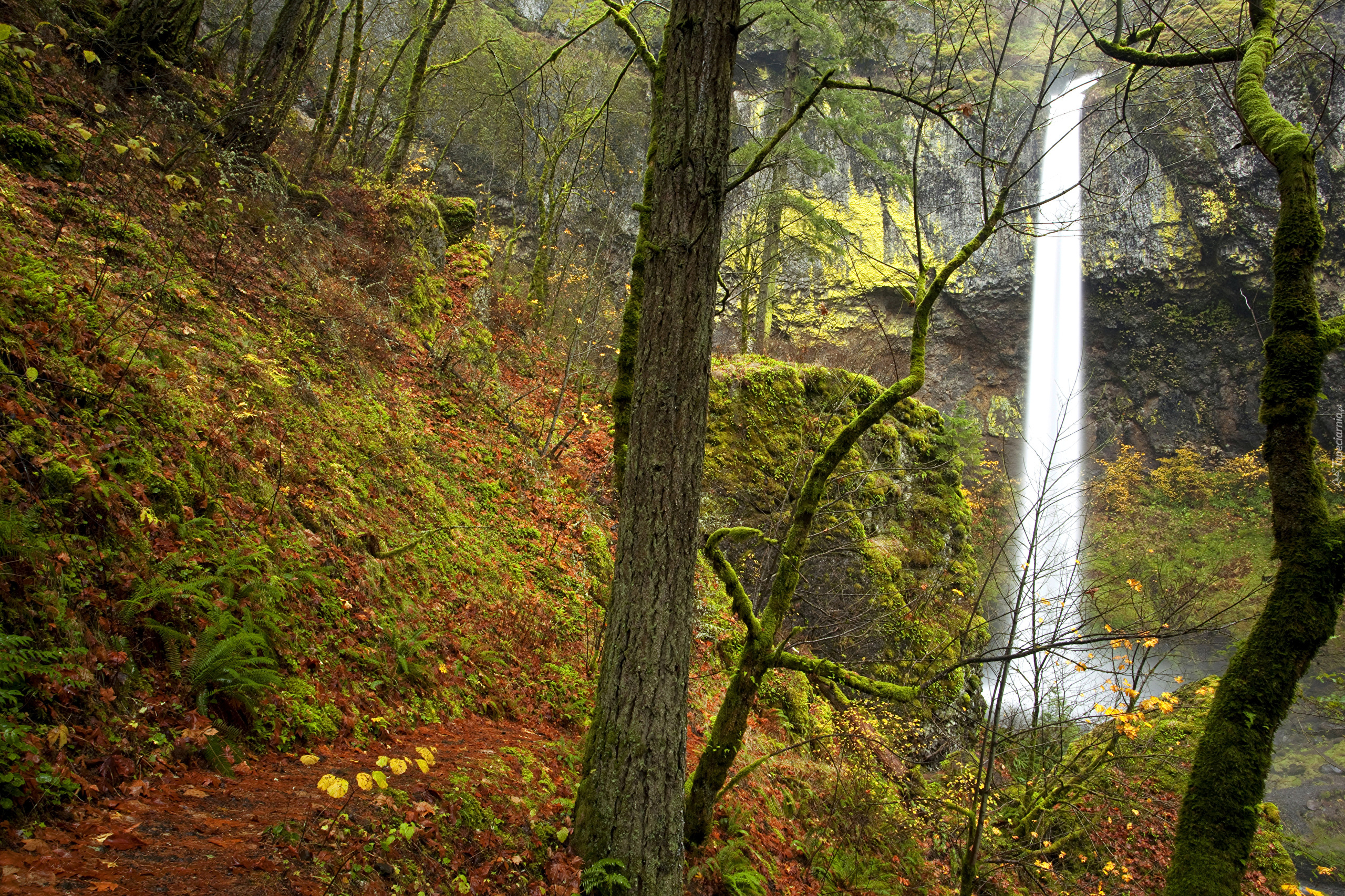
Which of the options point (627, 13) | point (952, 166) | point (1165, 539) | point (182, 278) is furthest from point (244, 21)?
point (1165, 539)

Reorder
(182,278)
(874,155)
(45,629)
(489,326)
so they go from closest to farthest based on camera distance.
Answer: (45,629) < (182,278) < (489,326) < (874,155)

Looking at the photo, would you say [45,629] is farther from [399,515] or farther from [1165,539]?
[1165,539]

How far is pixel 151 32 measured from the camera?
6.48 meters

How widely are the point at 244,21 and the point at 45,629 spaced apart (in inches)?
379

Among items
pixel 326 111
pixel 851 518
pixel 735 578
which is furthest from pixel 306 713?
pixel 326 111

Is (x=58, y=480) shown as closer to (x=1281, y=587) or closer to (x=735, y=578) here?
(x=735, y=578)

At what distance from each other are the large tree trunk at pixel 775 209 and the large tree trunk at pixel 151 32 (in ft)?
26.5

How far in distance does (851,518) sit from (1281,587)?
4.39 meters

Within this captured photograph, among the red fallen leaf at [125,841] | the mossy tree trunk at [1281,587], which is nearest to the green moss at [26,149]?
the red fallen leaf at [125,841]

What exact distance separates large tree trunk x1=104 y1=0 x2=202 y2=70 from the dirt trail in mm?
7041

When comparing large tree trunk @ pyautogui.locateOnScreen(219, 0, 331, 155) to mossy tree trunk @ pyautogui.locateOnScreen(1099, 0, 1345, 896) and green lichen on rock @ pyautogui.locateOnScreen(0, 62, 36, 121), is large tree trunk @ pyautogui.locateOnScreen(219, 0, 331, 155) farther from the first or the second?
mossy tree trunk @ pyautogui.locateOnScreen(1099, 0, 1345, 896)

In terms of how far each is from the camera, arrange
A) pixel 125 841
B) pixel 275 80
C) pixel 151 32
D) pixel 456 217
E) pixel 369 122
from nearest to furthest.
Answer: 1. pixel 125 841
2. pixel 151 32
3. pixel 275 80
4. pixel 369 122
5. pixel 456 217

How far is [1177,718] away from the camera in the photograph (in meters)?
8.70

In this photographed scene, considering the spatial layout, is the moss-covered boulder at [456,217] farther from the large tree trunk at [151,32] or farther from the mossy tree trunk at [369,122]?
the large tree trunk at [151,32]
